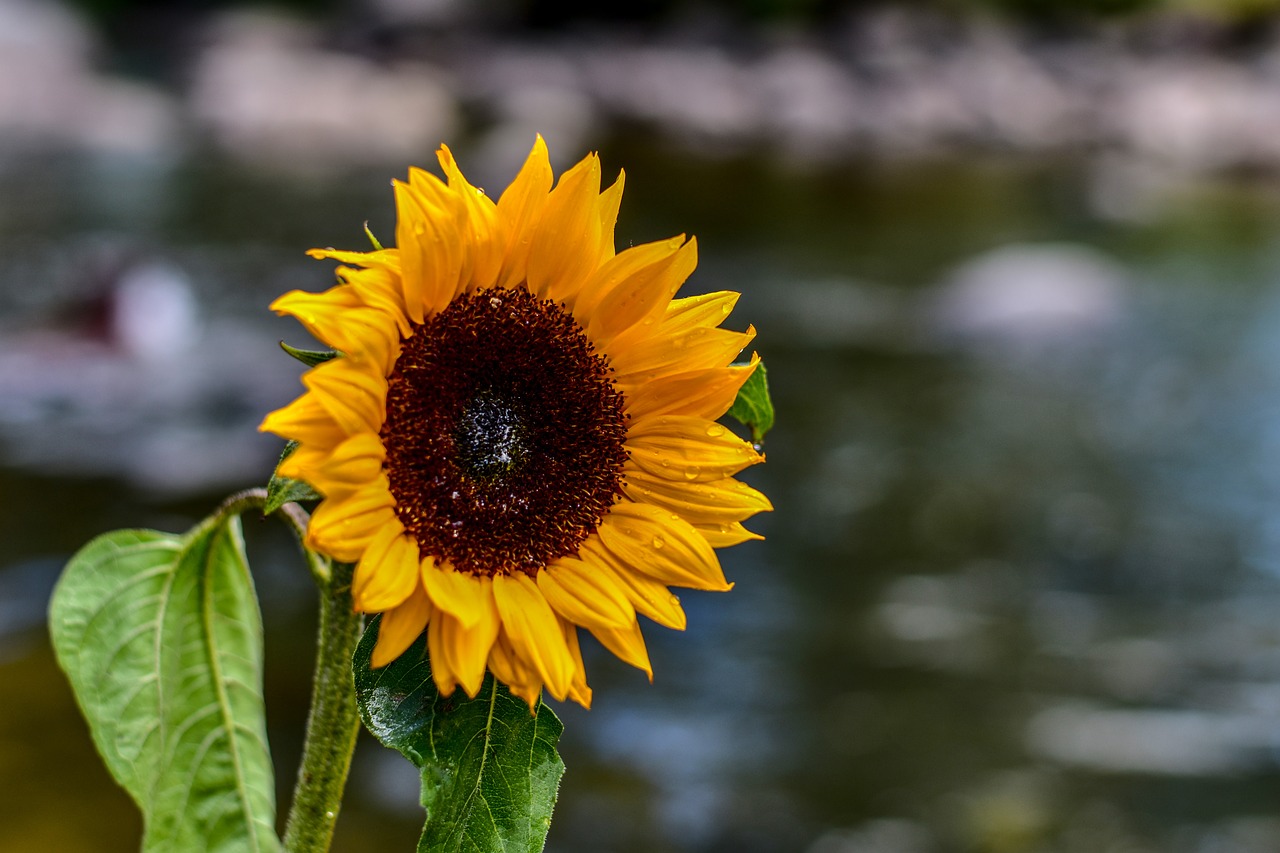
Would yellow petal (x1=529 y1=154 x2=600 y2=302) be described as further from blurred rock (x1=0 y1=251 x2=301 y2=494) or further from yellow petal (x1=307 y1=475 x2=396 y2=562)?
blurred rock (x1=0 y1=251 x2=301 y2=494)

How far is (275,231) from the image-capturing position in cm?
1083

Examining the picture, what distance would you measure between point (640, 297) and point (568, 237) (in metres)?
0.06

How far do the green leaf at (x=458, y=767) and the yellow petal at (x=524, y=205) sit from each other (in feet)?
0.86

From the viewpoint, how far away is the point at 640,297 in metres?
0.87

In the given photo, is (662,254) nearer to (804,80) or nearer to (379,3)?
(804,80)

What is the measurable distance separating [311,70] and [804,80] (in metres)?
6.64

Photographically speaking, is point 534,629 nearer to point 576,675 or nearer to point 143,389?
point 576,675

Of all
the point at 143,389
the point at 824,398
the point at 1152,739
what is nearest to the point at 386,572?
the point at 1152,739

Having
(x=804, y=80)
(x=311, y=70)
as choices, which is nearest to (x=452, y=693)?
(x=311, y=70)

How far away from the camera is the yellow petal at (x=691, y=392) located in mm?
854

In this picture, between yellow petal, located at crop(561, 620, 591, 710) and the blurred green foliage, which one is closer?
yellow petal, located at crop(561, 620, 591, 710)

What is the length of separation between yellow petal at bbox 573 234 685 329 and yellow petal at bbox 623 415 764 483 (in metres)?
0.09

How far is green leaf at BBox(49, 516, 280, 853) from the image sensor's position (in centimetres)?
91

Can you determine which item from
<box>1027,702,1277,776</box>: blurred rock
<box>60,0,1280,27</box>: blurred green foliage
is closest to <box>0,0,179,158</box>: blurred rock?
<box>60,0,1280,27</box>: blurred green foliage
